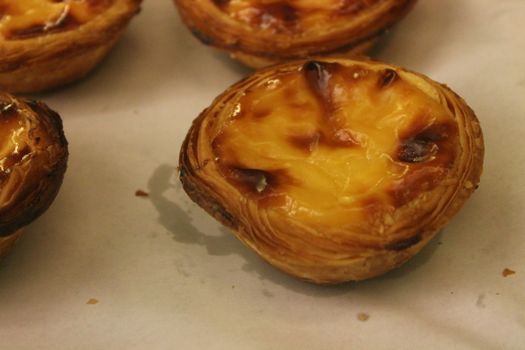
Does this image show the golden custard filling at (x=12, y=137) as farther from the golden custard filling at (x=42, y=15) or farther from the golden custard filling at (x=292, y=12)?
the golden custard filling at (x=292, y=12)

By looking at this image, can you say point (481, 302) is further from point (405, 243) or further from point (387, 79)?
point (387, 79)

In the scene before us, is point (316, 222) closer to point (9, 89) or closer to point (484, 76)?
point (484, 76)

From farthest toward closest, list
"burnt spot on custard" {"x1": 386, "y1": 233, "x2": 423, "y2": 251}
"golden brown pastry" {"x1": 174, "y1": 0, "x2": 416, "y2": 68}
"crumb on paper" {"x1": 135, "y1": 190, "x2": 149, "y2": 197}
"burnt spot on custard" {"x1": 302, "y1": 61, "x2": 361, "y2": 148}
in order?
A: "golden brown pastry" {"x1": 174, "y1": 0, "x2": 416, "y2": 68} < "crumb on paper" {"x1": 135, "y1": 190, "x2": 149, "y2": 197} < "burnt spot on custard" {"x1": 302, "y1": 61, "x2": 361, "y2": 148} < "burnt spot on custard" {"x1": 386, "y1": 233, "x2": 423, "y2": 251}

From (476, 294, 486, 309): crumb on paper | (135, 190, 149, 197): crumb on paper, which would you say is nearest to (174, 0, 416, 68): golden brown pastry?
(135, 190, 149, 197): crumb on paper

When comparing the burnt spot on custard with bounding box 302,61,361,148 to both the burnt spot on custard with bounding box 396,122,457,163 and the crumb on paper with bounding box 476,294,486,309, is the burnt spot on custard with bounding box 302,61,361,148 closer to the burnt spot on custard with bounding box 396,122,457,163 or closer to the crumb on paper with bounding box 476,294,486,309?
the burnt spot on custard with bounding box 396,122,457,163

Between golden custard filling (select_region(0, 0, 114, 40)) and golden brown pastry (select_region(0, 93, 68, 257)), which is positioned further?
golden custard filling (select_region(0, 0, 114, 40))

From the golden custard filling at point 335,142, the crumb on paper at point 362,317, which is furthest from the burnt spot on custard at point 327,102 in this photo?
the crumb on paper at point 362,317

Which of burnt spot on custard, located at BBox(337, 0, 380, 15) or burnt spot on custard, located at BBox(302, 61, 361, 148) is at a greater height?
burnt spot on custard, located at BBox(337, 0, 380, 15)
